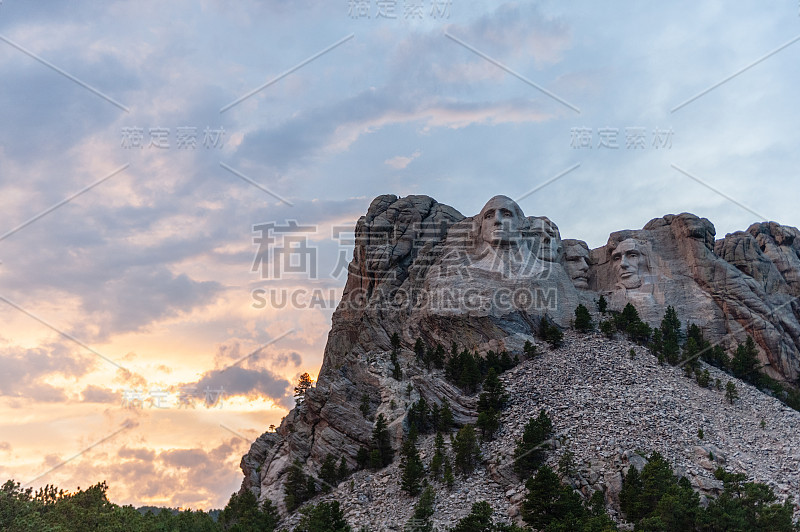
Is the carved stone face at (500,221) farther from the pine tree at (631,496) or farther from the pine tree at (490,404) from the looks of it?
the pine tree at (631,496)

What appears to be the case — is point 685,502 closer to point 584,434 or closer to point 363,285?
point 584,434

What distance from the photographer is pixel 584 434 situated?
189ft

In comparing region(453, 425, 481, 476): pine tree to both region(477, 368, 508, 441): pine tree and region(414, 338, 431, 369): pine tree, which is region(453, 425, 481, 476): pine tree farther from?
region(414, 338, 431, 369): pine tree

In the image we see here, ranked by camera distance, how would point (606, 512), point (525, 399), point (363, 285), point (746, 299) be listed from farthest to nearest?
point (363, 285), point (746, 299), point (525, 399), point (606, 512)

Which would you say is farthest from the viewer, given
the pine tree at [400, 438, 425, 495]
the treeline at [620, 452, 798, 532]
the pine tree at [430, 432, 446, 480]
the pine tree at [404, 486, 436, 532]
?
the pine tree at [430, 432, 446, 480]

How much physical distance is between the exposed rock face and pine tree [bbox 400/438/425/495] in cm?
592

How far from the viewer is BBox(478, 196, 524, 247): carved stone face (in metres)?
77.8

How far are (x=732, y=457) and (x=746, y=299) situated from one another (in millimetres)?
23996

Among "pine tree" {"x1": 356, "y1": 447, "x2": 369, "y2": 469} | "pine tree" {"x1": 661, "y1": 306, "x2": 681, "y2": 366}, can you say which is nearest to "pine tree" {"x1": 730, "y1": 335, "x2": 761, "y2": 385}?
"pine tree" {"x1": 661, "y1": 306, "x2": 681, "y2": 366}

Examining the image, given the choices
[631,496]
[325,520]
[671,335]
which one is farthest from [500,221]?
[325,520]

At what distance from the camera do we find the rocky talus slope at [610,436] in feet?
176

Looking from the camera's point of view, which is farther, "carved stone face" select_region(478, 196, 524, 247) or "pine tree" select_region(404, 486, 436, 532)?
"carved stone face" select_region(478, 196, 524, 247)

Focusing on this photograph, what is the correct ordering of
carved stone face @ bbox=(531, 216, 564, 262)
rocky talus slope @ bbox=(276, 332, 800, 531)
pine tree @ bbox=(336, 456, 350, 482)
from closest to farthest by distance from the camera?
rocky talus slope @ bbox=(276, 332, 800, 531), pine tree @ bbox=(336, 456, 350, 482), carved stone face @ bbox=(531, 216, 564, 262)

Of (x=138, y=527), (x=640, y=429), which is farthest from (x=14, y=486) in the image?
(x=640, y=429)
